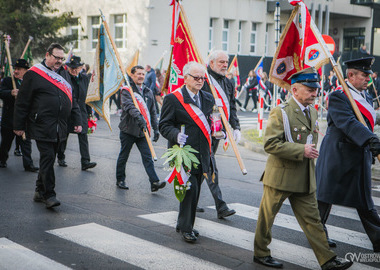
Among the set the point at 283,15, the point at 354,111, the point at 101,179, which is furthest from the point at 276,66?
the point at 283,15

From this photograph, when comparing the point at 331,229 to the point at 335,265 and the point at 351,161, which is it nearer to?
the point at 351,161

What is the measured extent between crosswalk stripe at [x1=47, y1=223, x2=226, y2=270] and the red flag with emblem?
8.26ft

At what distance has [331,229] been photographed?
6434mm

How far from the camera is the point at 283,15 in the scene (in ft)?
127

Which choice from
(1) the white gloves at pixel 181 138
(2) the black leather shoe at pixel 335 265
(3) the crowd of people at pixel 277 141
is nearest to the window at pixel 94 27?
(3) the crowd of people at pixel 277 141

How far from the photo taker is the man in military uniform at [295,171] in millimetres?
4746

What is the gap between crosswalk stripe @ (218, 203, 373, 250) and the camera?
5926mm

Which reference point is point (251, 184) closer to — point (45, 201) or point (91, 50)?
point (45, 201)

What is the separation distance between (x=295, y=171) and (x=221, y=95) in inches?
95.0

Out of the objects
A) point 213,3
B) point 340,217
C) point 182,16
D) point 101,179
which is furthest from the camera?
point 213,3

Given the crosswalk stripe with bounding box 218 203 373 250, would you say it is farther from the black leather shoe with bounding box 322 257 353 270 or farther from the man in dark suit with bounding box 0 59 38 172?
the man in dark suit with bounding box 0 59 38 172

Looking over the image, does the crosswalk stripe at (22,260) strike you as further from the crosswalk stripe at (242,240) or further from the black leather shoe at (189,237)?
the crosswalk stripe at (242,240)

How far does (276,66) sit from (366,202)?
198cm

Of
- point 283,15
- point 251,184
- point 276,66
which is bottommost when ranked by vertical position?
point 251,184
